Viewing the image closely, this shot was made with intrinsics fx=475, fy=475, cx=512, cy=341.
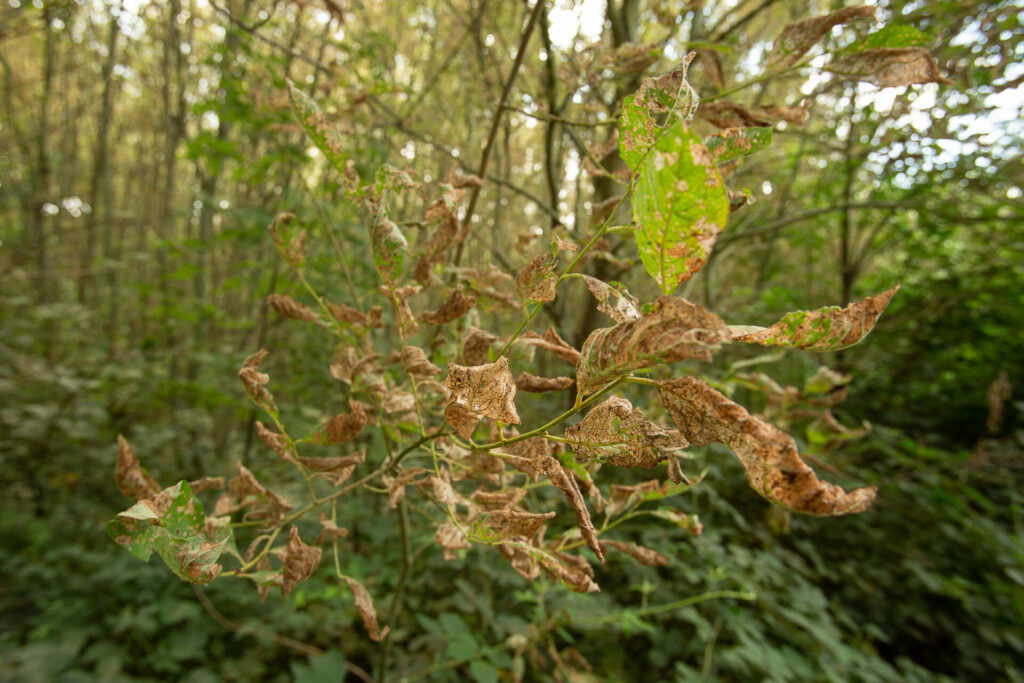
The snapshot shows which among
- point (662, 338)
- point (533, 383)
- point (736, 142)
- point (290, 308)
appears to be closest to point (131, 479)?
point (290, 308)

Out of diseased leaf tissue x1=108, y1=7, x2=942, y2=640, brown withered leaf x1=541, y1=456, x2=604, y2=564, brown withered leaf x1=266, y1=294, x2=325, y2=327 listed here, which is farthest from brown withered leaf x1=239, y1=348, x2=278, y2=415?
brown withered leaf x1=541, y1=456, x2=604, y2=564

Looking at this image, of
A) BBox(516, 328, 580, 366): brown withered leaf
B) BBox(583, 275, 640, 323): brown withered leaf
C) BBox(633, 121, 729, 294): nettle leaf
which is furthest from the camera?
BBox(516, 328, 580, 366): brown withered leaf

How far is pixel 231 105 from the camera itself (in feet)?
6.31

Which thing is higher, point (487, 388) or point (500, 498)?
point (487, 388)

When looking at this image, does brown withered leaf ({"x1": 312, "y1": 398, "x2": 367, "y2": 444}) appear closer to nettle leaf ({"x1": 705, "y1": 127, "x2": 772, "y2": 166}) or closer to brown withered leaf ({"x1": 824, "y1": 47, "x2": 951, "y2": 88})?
nettle leaf ({"x1": 705, "y1": 127, "x2": 772, "y2": 166})

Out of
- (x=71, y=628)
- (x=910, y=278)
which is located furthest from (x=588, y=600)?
(x=910, y=278)

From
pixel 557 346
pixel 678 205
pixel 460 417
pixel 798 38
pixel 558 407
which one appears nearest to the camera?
pixel 678 205

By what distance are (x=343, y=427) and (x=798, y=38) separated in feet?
2.37

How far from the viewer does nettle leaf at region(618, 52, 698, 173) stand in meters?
0.37

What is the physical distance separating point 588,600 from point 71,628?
2.14 meters

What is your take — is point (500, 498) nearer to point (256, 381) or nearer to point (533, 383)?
point (533, 383)

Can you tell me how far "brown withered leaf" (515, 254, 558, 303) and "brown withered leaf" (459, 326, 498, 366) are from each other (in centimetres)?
9

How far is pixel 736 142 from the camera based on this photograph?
43cm

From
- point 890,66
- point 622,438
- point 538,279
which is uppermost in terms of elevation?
point 890,66
